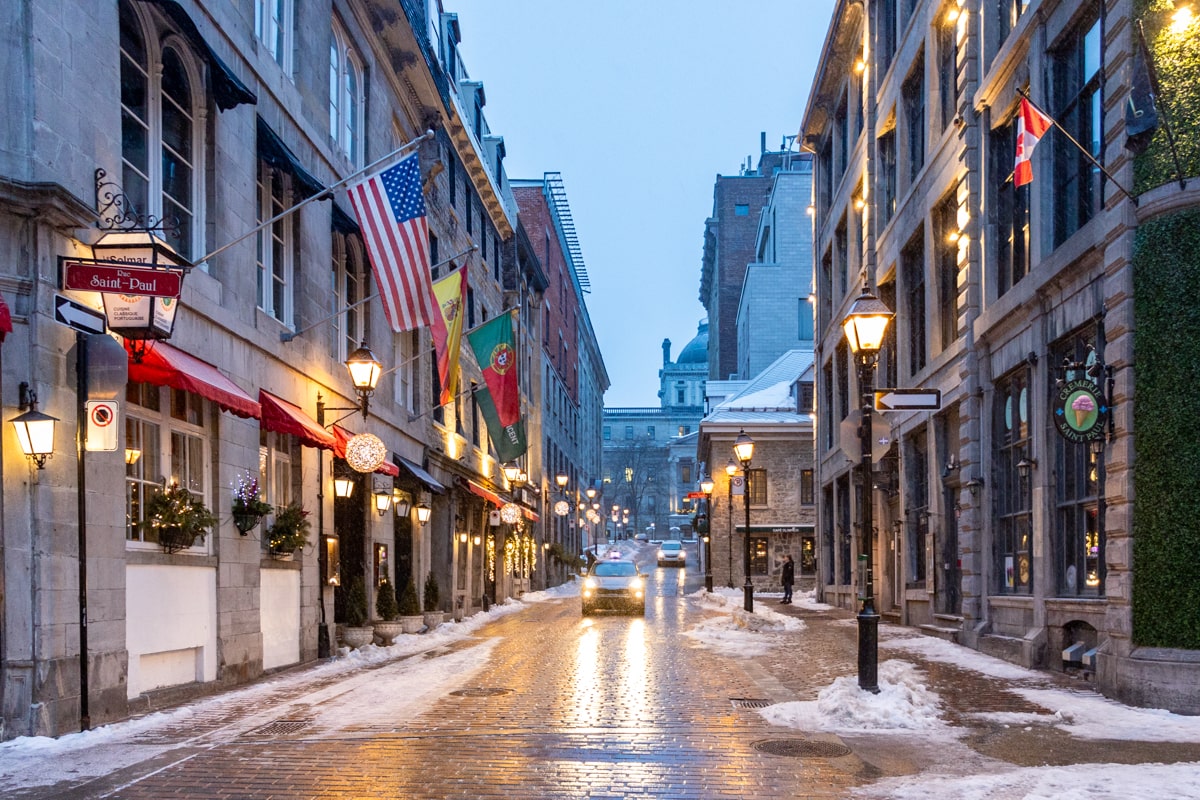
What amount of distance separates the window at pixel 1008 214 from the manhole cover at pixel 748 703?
8.39 meters

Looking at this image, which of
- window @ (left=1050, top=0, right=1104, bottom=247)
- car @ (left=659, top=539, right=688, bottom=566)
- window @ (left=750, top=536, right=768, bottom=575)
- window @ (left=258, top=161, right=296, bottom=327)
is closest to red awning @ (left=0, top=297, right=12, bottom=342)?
window @ (left=258, top=161, right=296, bottom=327)

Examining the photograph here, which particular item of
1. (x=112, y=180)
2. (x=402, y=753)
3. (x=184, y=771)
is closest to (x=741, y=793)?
(x=402, y=753)

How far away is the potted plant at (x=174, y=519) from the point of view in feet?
42.1

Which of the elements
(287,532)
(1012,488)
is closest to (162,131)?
(287,532)

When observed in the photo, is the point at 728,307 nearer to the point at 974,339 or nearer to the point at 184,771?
the point at 974,339

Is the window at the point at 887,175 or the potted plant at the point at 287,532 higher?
the window at the point at 887,175

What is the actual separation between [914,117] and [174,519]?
1914 cm

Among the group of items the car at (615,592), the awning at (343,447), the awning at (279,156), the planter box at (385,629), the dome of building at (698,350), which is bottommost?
the car at (615,592)

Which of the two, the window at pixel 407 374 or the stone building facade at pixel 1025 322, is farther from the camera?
the window at pixel 407 374

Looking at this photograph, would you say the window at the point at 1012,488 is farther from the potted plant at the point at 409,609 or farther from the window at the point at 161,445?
the window at the point at 161,445

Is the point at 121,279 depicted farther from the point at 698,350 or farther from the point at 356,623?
the point at 698,350

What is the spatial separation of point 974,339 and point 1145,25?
7816mm

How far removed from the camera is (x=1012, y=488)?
59.6ft

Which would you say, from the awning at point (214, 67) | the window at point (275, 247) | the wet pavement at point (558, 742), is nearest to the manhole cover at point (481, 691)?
the wet pavement at point (558, 742)
